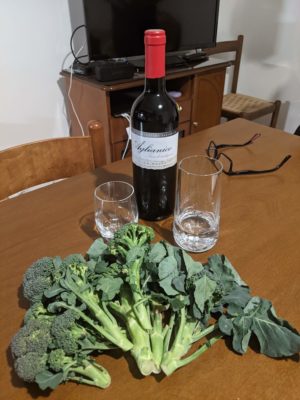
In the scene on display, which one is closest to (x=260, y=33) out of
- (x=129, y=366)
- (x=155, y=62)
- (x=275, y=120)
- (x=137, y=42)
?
(x=275, y=120)

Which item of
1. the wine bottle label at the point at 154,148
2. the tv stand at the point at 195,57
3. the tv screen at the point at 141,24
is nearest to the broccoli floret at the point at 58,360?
the wine bottle label at the point at 154,148

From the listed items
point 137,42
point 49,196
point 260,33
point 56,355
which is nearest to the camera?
point 56,355

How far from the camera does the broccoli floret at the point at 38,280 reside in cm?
45

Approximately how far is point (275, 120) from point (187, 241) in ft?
6.82

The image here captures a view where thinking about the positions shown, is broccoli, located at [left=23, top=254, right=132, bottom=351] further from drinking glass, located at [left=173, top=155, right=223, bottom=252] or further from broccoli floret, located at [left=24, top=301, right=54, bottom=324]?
drinking glass, located at [left=173, top=155, right=223, bottom=252]

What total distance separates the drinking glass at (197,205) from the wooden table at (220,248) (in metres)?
0.03

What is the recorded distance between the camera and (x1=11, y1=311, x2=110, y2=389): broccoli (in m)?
0.37

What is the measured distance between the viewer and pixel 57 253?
0.59 meters

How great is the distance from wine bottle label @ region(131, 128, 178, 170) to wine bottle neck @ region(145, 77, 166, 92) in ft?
0.25

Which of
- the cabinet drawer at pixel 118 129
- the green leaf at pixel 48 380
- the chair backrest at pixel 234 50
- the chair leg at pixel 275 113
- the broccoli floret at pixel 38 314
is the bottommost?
the chair leg at pixel 275 113

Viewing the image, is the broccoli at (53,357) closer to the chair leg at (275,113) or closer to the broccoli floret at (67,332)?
the broccoli floret at (67,332)

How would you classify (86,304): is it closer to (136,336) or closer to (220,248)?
(136,336)

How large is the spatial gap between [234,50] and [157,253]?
2.27 metres

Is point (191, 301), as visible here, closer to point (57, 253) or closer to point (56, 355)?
point (56, 355)
